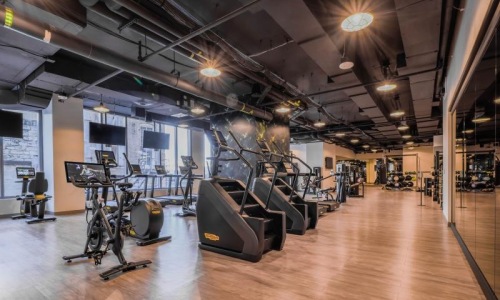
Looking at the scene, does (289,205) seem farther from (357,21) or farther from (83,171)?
(83,171)

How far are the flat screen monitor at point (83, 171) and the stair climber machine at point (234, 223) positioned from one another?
1.45 m

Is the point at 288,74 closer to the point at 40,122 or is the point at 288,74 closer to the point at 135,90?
the point at 135,90

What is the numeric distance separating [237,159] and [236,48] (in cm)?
227

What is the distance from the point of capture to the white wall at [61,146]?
7.48 meters

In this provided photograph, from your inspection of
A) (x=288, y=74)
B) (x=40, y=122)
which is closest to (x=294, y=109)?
(x=288, y=74)

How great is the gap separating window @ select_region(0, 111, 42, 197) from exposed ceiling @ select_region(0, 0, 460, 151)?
53.4 inches

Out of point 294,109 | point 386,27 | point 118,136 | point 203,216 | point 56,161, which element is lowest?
point 203,216

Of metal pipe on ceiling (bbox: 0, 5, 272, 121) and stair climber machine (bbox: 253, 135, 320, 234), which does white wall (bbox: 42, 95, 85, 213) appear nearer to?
metal pipe on ceiling (bbox: 0, 5, 272, 121)

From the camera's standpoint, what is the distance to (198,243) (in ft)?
14.3

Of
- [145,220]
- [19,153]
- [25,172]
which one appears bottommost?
[145,220]

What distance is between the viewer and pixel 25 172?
720 cm

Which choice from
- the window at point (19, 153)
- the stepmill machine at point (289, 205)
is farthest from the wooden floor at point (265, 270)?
the window at point (19, 153)

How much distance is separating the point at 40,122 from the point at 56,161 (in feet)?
5.35

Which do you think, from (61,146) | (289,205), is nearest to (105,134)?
(61,146)
